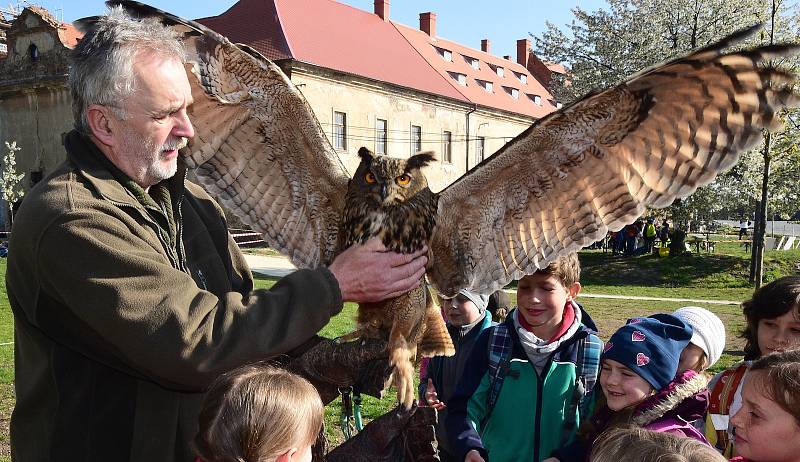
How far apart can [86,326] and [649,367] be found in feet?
7.31

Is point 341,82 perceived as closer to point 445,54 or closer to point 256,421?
point 445,54

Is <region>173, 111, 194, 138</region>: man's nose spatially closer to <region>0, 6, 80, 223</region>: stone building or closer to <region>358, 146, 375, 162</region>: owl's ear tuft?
<region>358, 146, 375, 162</region>: owl's ear tuft

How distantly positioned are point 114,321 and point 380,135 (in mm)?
30067

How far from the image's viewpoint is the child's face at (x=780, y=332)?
308cm

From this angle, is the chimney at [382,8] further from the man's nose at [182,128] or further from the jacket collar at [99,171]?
the jacket collar at [99,171]

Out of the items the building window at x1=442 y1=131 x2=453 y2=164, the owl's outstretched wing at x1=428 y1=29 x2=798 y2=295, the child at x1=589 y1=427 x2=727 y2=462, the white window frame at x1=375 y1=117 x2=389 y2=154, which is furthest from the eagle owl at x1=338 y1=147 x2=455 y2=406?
the building window at x1=442 y1=131 x2=453 y2=164

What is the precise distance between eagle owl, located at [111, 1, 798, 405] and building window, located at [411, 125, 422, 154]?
29276 millimetres

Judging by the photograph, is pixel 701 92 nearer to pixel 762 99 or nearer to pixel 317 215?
pixel 762 99

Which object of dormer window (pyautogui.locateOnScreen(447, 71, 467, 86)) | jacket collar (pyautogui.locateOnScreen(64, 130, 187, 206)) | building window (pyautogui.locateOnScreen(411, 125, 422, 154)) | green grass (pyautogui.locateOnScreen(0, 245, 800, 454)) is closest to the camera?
jacket collar (pyautogui.locateOnScreen(64, 130, 187, 206))

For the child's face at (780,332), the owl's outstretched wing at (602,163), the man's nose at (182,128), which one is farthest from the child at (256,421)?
the child's face at (780,332)

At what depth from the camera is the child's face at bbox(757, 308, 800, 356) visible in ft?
10.1

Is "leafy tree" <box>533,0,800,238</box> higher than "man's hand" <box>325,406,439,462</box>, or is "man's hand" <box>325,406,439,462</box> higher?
"leafy tree" <box>533,0,800,238</box>

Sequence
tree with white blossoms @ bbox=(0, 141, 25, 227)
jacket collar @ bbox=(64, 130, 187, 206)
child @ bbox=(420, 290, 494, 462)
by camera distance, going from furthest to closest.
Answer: tree with white blossoms @ bbox=(0, 141, 25, 227) → child @ bbox=(420, 290, 494, 462) → jacket collar @ bbox=(64, 130, 187, 206)

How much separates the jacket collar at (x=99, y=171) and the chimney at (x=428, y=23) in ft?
131
